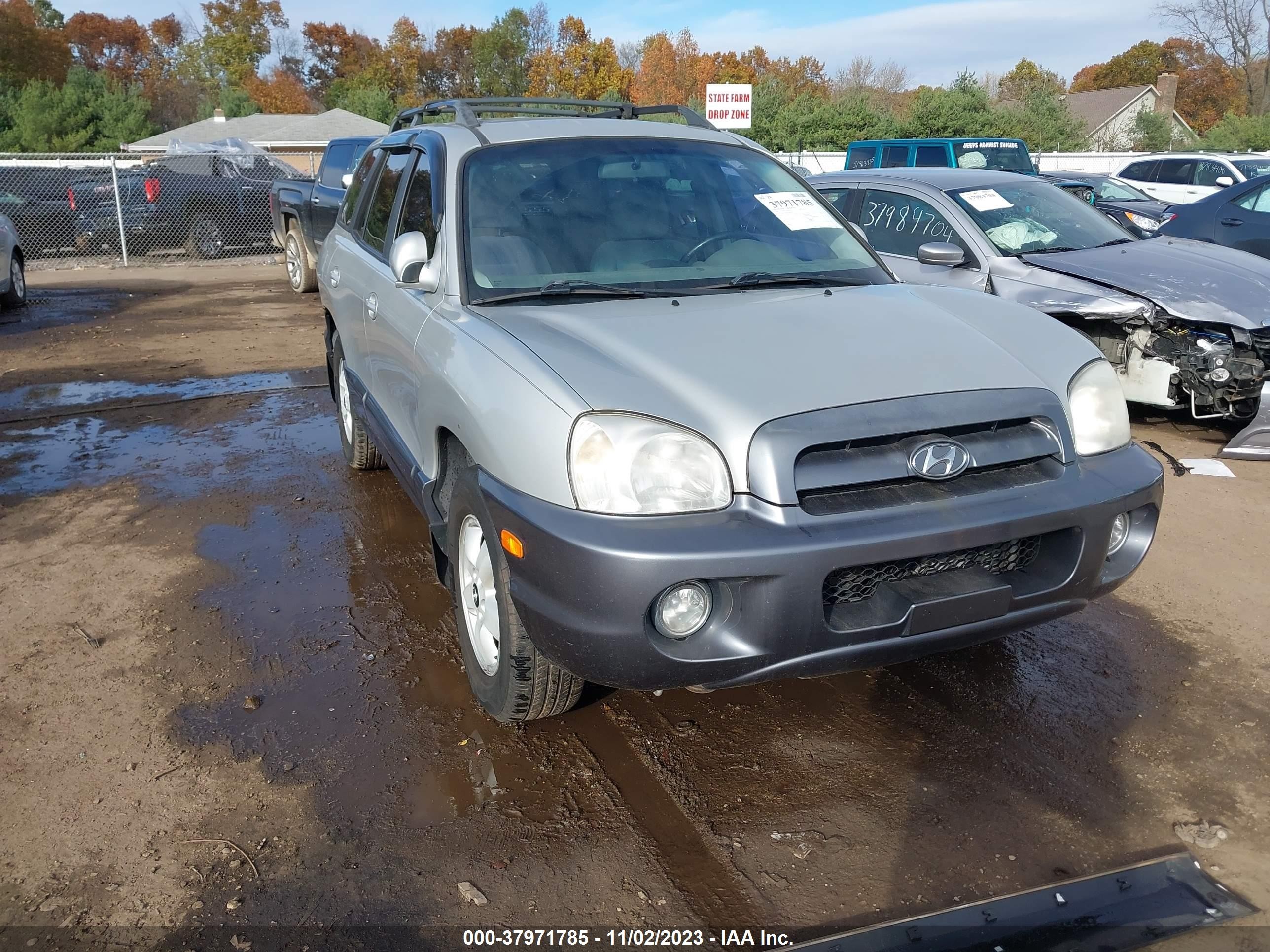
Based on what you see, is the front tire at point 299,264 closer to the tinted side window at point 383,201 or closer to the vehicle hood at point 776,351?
the tinted side window at point 383,201

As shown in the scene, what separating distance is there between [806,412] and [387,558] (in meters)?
2.76

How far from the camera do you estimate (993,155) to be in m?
16.0

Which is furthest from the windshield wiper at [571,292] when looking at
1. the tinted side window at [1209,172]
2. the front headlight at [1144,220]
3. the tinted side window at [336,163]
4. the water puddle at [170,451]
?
the tinted side window at [1209,172]

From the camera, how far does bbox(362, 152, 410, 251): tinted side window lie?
4562mm

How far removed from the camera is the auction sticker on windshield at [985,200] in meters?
7.22

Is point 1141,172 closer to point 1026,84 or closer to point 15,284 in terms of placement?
point 15,284

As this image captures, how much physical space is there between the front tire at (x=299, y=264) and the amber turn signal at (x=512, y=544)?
1184 cm

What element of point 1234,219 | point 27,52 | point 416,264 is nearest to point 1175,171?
point 1234,219

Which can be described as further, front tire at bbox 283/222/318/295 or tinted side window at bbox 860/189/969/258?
front tire at bbox 283/222/318/295

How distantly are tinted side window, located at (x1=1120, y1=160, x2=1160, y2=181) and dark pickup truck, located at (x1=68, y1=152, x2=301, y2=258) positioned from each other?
15.7 m

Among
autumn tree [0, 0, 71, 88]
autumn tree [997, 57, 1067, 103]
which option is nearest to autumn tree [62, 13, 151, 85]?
autumn tree [0, 0, 71, 88]

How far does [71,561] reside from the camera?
4820 mm

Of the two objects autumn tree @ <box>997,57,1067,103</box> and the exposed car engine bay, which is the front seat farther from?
autumn tree @ <box>997,57,1067,103</box>

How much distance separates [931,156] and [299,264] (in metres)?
9.63
